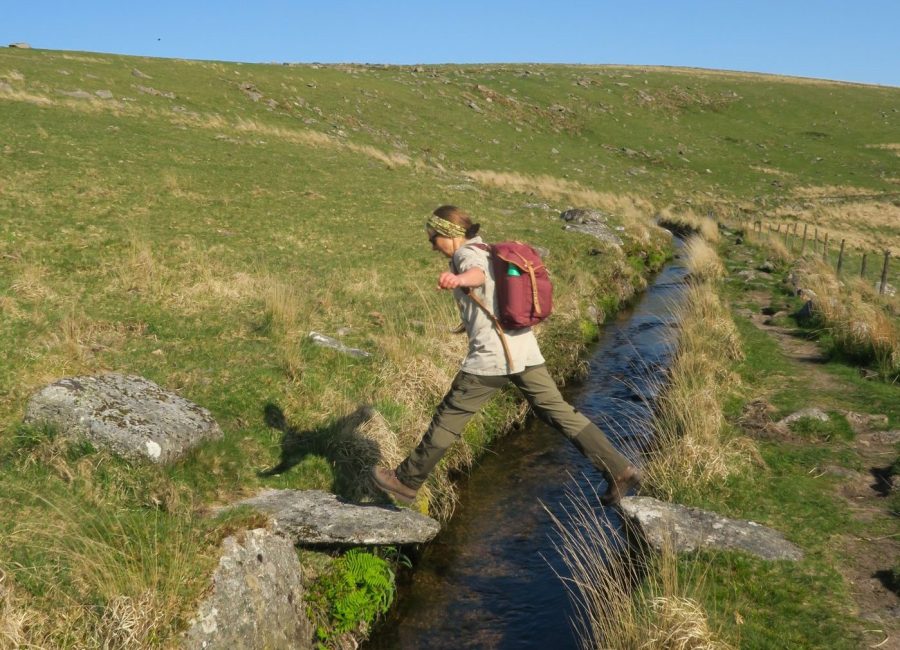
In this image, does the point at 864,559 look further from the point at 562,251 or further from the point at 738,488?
the point at 562,251

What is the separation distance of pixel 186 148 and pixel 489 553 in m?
22.5

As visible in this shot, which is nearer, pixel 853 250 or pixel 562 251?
pixel 562 251

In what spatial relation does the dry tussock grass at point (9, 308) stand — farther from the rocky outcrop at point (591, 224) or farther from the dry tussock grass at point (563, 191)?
the dry tussock grass at point (563, 191)

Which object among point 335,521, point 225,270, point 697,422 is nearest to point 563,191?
point 225,270

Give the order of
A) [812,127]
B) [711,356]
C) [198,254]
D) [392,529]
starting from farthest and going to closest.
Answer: [812,127] → [198,254] → [711,356] → [392,529]

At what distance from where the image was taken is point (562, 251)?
20.5m

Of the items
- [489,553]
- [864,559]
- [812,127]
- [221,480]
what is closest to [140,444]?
[221,480]

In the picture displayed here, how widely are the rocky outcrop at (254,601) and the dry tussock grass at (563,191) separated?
27099mm

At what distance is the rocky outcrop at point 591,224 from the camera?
23594 mm

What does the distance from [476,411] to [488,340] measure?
85cm

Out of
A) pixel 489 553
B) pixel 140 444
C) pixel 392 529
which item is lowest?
pixel 489 553

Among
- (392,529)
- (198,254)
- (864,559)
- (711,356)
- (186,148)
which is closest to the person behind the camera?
(864,559)

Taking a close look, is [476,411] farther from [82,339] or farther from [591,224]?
[591,224]

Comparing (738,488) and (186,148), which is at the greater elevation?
(186,148)
